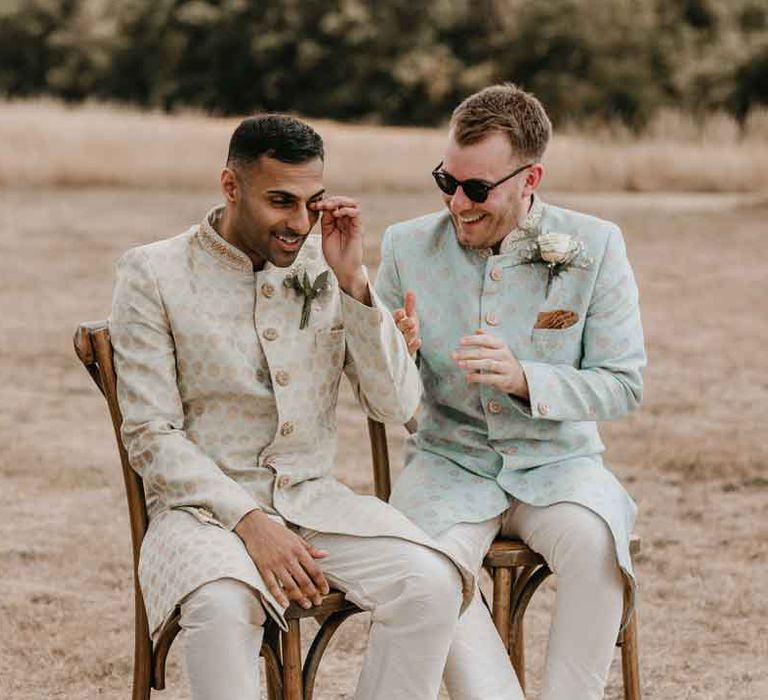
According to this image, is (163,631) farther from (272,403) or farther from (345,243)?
(345,243)

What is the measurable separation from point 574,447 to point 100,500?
3.12 metres

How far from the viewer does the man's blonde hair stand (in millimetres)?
3566

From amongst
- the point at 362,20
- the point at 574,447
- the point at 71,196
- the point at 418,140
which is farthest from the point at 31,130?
the point at 574,447

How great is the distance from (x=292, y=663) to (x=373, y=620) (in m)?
0.18

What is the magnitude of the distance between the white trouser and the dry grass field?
108 cm

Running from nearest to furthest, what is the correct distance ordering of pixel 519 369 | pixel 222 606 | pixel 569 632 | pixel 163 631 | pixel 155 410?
1. pixel 222 606
2. pixel 163 631
3. pixel 155 410
4. pixel 569 632
5. pixel 519 369

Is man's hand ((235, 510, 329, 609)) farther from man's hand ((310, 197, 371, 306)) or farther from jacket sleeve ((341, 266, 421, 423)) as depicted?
man's hand ((310, 197, 371, 306))

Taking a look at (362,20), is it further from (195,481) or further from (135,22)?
(195,481)

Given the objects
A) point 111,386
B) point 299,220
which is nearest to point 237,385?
point 111,386

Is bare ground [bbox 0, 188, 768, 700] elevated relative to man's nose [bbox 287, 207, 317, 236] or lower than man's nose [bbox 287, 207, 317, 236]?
lower

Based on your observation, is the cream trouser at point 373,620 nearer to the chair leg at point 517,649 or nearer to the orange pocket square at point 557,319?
the chair leg at point 517,649

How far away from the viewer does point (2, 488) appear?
640 centimetres

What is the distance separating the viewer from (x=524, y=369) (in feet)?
11.3

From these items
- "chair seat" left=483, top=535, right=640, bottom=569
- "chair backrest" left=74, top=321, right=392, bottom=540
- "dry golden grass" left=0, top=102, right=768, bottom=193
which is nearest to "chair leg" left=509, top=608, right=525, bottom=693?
"chair seat" left=483, top=535, right=640, bottom=569
